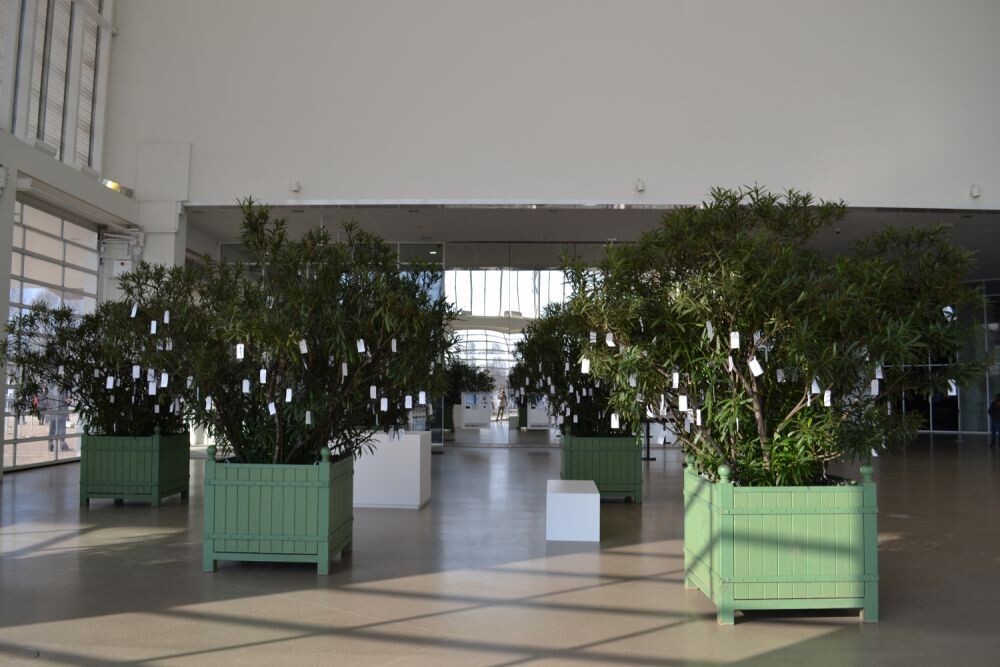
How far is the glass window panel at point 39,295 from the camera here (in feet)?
48.0

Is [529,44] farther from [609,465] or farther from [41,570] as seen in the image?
[41,570]

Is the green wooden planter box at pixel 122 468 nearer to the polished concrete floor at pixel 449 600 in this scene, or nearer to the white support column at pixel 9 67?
the polished concrete floor at pixel 449 600

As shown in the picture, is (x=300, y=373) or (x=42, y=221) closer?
(x=300, y=373)

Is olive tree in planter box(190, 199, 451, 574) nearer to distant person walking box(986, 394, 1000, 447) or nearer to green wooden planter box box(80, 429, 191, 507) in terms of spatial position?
green wooden planter box box(80, 429, 191, 507)

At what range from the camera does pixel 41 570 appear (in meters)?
6.61

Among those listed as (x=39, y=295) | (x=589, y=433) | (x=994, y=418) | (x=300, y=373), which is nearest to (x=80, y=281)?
(x=39, y=295)

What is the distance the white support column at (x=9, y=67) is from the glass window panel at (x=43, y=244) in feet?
6.73

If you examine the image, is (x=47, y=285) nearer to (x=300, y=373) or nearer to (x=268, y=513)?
(x=300, y=373)

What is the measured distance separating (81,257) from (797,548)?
14994mm

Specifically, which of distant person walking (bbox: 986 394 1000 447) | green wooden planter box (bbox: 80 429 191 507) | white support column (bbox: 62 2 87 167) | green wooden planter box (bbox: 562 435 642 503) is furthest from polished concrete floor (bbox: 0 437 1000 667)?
distant person walking (bbox: 986 394 1000 447)

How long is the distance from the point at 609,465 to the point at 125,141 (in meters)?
11.7

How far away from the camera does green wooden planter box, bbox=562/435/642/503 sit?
36.1 feet

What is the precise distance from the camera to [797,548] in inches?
210

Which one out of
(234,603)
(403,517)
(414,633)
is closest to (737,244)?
(414,633)
